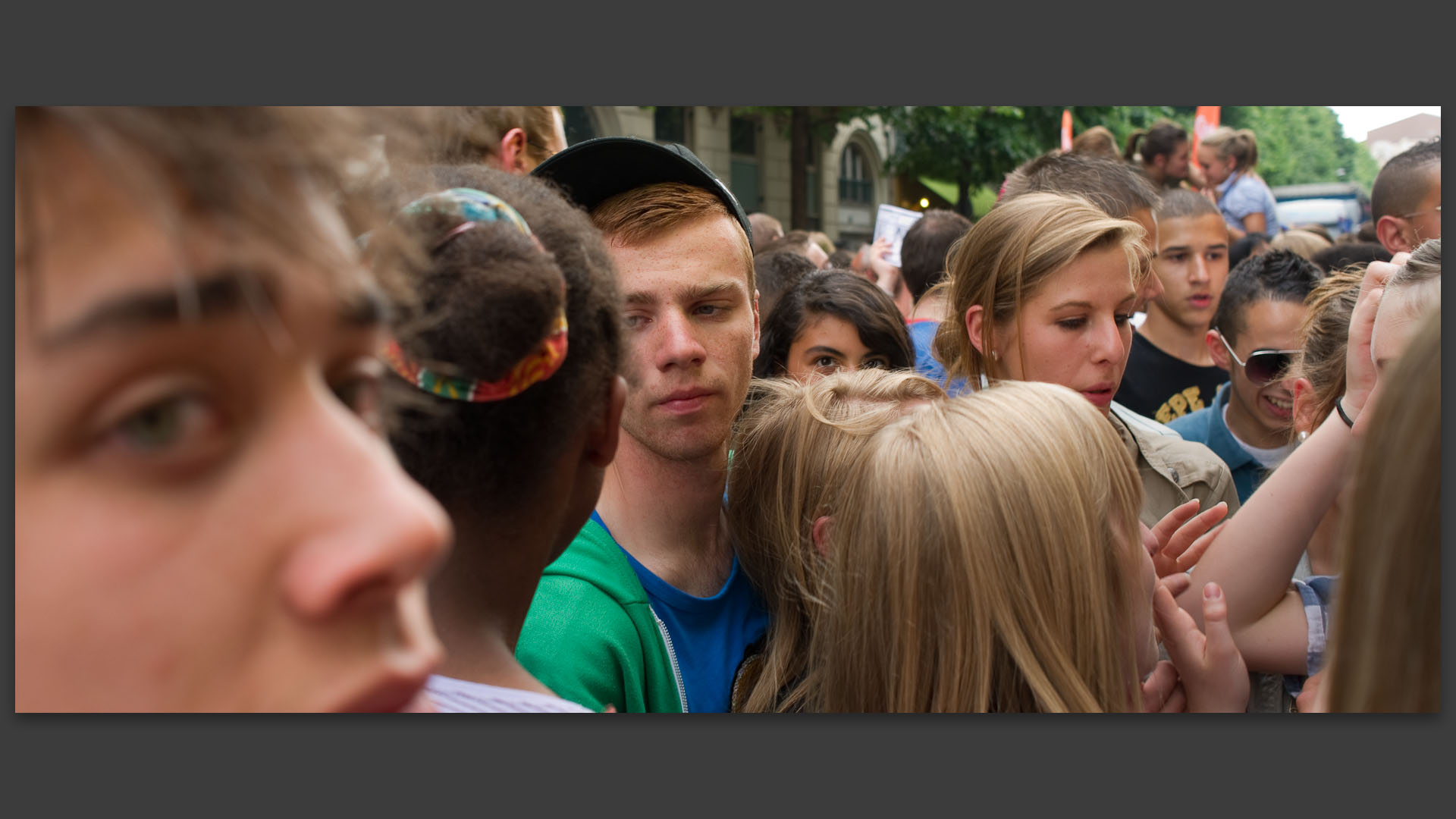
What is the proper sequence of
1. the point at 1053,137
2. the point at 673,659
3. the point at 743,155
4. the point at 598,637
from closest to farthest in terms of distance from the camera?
1. the point at 598,637
2. the point at 673,659
3. the point at 743,155
4. the point at 1053,137

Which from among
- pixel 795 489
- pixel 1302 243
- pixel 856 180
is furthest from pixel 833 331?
pixel 856 180

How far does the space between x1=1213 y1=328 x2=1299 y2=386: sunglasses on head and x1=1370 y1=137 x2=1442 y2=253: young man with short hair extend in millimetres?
333

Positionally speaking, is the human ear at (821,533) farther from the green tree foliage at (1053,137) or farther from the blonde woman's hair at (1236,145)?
the blonde woman's hair at (1236,145)

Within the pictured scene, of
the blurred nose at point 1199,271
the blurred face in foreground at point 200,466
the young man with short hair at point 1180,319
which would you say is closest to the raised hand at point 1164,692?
the blurred face in foreground at point 200,466

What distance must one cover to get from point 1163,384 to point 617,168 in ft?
6.55

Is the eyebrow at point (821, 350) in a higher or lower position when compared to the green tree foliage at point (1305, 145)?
lower

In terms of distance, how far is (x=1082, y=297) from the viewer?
6.50 ft

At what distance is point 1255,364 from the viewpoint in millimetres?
2574

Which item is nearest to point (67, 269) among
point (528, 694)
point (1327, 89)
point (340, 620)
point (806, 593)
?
point (340, 620)

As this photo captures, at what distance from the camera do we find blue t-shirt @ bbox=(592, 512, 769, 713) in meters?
1.59

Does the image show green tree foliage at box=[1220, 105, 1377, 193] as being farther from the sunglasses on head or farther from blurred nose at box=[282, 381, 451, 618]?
blurred nose at box=[282, 381, 451, 618]

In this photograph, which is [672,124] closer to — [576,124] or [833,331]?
[576,124]

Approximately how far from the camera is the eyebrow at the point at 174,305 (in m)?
0.57

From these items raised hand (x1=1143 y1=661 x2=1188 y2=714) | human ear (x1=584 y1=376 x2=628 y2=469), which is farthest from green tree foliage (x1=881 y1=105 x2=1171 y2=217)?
human ear (x1=584 y1=376 x2=628 y2=469)
